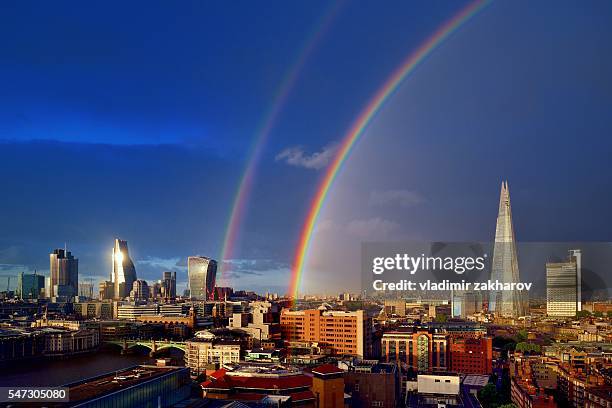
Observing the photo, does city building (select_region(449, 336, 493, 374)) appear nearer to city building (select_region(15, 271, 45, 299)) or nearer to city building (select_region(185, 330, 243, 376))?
city building (select_region(185, 330, 243, 376))

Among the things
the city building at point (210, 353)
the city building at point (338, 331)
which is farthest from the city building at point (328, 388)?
the city building at point (338, 331)

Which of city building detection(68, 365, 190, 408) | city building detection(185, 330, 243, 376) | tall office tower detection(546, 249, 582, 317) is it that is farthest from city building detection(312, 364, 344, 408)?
tall office tower detection(546, 249, 582, 317)

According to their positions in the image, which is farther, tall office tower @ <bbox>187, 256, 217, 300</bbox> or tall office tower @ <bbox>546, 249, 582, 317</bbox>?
tall office tower @ <bbox>187, 256, 217, 300</bbox>

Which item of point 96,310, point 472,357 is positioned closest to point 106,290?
point 96,310

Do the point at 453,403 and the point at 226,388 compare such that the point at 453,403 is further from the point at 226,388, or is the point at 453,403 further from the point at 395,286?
the point at 395,286

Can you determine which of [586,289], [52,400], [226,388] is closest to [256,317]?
[226,388]
